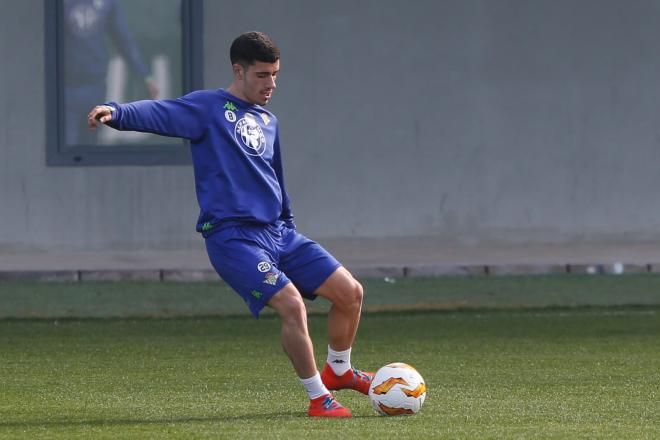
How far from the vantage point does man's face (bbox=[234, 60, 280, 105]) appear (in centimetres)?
684

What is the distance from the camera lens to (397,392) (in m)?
6.66

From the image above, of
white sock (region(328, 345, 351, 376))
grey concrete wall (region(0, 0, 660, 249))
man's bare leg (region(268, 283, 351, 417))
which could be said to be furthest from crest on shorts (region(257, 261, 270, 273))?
grey concrete wall (region(0, 0, 660, 249))

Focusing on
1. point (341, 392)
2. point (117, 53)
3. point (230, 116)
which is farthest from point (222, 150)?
point (117, 53)

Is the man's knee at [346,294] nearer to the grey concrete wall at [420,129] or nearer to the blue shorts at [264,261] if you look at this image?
the blue shorts at [264,261]

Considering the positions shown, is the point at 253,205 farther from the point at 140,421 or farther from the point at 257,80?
the point at 140,421

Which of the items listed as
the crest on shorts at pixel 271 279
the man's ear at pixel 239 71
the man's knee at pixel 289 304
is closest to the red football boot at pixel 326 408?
the man's knee at pixel 289 304

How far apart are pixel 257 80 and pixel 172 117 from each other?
394mm

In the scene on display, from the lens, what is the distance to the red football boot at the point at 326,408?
6660 mm

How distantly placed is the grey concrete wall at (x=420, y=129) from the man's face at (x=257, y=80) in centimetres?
913

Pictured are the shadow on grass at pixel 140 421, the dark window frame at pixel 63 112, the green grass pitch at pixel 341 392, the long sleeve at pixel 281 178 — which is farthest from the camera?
the dark window frame at pixel 63 112

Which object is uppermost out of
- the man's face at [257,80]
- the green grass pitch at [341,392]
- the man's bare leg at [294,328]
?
the man's face at [257,80]

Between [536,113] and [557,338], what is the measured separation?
659cm

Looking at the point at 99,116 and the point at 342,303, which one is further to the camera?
the point at 342,303

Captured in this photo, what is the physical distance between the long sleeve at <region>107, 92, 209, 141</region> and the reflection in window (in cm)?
906
